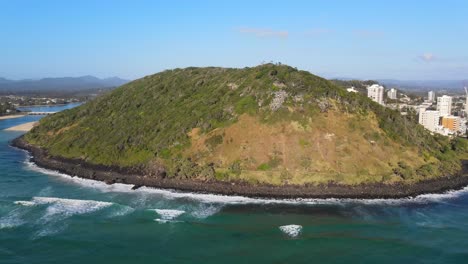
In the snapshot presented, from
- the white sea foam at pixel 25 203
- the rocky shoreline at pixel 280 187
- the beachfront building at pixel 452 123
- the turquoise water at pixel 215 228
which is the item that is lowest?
the turquoise water at pixel 215 228

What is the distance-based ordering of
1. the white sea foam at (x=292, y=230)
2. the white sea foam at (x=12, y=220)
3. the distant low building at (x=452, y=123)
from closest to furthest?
the white sea foam at (x=292, y=230) → the white sea foam at (x=12, y=220) → the distant low building at (x=452, y=123)

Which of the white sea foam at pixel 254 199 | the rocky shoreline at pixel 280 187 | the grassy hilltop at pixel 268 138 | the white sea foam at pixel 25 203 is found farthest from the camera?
the grassy hilltop at pixel 268 138

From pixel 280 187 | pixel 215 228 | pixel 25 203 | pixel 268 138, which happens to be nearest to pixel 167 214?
pixel 215 228

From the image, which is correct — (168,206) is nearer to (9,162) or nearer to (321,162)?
(321,162)

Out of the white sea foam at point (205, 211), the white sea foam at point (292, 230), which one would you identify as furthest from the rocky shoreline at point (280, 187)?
the white sea foam at point (292, 230)

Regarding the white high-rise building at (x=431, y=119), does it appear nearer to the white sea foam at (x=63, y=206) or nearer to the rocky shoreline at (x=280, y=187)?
the rocky shoreline at (x=280, y=187)

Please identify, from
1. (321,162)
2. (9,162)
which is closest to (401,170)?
(321,162)
